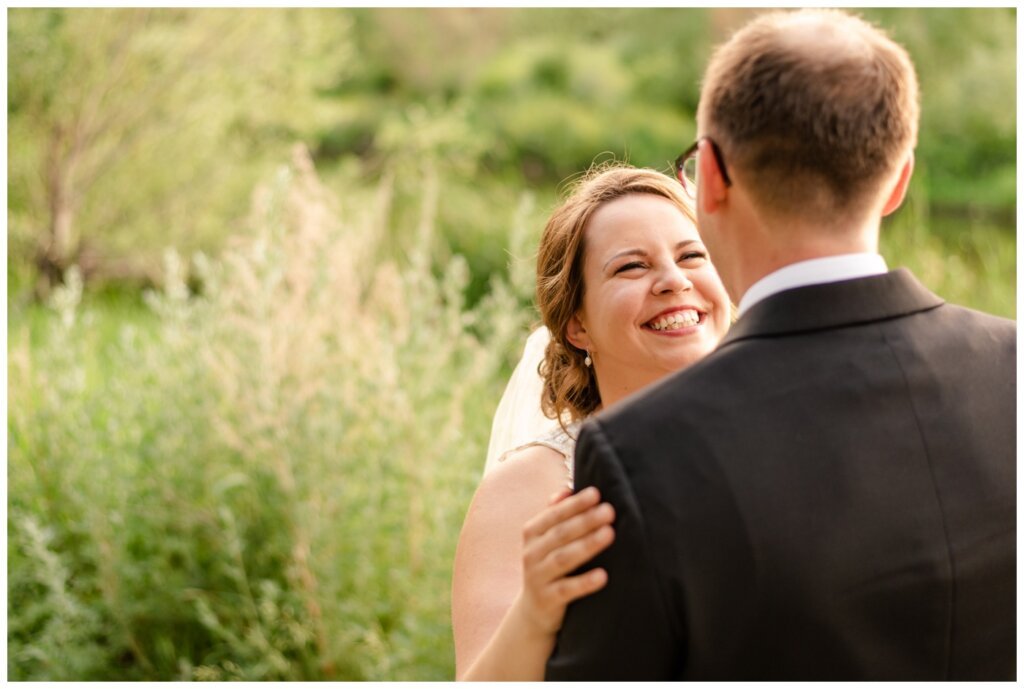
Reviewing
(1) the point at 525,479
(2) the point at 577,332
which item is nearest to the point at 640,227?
(2) the point at 577,332

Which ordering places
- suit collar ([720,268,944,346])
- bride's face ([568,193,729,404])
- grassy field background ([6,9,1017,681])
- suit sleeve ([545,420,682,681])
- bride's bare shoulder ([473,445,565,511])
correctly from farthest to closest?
grassy field background ([6,9,1017,681]) < bride's face ([568,193,729,404]) < bride's bare shoulder ([473,445,565,511]) < suit collar ([720,268,944,346]) < suit sleeve ([545,420,682,681])

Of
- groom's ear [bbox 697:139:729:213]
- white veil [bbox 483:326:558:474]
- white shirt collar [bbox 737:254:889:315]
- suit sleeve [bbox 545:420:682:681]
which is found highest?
groom's ear [bbox 697:139:729:213]

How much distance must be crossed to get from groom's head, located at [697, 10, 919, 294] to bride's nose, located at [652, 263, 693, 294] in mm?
841

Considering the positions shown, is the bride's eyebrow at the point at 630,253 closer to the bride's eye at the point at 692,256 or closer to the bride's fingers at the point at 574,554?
the bride's eye at the point at 692,256

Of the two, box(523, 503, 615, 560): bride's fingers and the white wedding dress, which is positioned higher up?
box(523, 503, 615, 560): bride's fingers

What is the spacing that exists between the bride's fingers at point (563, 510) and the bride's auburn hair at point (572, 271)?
1055 millimetres

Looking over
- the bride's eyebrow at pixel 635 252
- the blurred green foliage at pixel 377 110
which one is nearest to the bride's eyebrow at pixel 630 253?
the bride's eyebrow at pixel 635 252

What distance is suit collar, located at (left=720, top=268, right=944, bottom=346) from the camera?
1.54m

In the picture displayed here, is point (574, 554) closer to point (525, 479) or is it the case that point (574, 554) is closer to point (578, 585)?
point (578, 585)

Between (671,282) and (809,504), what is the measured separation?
3.29 ft

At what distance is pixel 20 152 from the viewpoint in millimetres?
8922

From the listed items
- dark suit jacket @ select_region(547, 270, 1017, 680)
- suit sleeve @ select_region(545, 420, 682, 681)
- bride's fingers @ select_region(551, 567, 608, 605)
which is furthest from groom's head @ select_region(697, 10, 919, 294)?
bride's fingers @ select_region(551, 567, 608, 605)

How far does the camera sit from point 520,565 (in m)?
2.18

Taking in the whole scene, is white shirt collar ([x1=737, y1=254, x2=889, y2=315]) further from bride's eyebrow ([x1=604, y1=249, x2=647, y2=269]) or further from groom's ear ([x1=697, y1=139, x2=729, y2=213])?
bride's eyebrow ([x1=604, y1=249, x2=647, y2=269])
